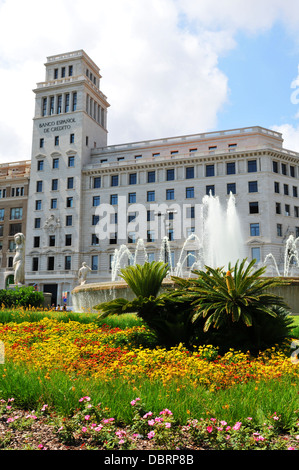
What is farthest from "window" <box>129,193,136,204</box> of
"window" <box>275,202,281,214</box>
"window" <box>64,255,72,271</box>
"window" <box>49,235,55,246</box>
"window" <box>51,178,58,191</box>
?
"window" <box>275,202,281,214</box>

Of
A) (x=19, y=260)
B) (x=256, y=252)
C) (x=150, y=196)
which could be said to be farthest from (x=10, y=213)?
(x=19, y=260)

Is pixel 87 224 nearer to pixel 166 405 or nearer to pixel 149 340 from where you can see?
pixel 149 340

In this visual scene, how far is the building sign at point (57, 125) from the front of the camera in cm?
6219

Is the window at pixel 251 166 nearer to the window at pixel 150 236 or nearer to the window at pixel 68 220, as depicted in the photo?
the window at pixel 150 236

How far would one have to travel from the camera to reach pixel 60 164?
61.4 m

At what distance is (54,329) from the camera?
1220 cm

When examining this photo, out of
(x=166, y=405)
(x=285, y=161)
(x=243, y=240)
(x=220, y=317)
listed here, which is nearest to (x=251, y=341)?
(x=220, y=317)

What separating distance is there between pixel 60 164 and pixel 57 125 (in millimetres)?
6617

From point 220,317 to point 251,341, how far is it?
1203mm

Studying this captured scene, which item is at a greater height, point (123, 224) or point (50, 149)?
point (50, 149)

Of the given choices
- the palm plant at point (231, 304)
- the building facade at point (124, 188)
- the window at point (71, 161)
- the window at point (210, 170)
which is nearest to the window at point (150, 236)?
the building facade at point (124, 188)

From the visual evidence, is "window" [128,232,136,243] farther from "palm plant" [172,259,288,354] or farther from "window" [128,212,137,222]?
"palm plant" [172,259,288,354]

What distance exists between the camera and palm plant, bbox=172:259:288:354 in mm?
8828

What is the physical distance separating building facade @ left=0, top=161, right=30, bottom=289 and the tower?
338 centimetres
